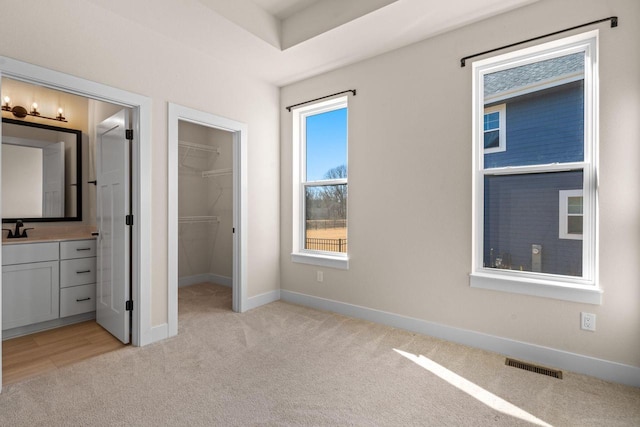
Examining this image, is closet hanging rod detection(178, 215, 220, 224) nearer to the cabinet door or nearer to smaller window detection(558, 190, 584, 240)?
the cabinet door

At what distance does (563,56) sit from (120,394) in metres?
3.89


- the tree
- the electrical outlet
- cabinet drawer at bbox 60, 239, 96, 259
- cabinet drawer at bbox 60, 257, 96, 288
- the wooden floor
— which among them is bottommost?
the wooden floor

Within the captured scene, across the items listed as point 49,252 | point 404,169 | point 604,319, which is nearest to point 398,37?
point 404,169

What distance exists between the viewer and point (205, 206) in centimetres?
523

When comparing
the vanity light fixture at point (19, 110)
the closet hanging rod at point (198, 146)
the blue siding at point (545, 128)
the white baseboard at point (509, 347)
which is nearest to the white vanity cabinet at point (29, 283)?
the vanity light fixture at point (19, 110)

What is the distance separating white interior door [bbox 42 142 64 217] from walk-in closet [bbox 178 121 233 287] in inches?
55.9

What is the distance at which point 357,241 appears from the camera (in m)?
3.44

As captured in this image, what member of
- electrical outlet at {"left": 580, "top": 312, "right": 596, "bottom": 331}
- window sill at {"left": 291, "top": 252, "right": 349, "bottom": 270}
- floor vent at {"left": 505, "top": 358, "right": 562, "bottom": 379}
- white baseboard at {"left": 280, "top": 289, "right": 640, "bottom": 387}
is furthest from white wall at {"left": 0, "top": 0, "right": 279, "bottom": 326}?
electrical outlet at {"left": 580, "top": 312, "right": 596, "bottom": 331}

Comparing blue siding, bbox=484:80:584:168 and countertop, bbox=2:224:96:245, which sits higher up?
blue siding, bbox=484:80:584:168

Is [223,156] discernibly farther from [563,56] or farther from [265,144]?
[563,56]

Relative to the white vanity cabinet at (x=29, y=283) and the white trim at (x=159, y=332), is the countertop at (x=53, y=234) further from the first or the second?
the white trim at (x=159, y=332)

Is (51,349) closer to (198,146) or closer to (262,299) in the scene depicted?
(262,299)

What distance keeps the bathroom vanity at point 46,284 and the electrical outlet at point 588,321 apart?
4379mm

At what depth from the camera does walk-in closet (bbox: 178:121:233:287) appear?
193 inches
